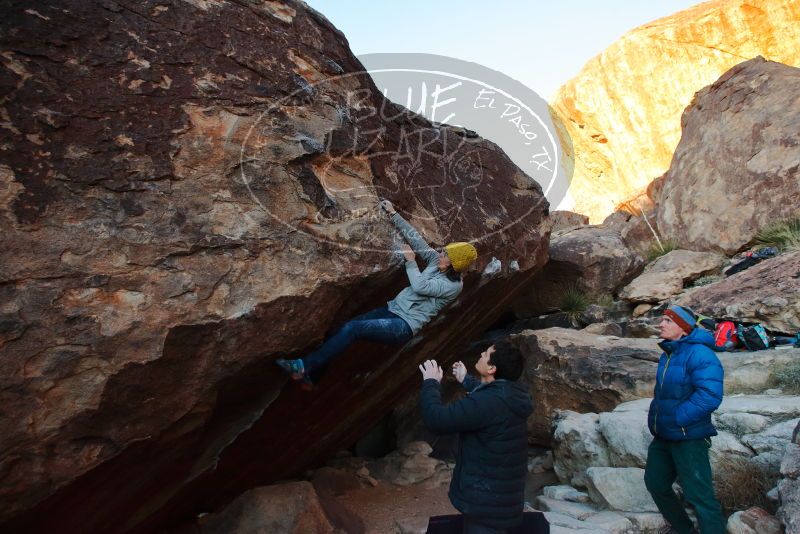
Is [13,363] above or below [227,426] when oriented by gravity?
above

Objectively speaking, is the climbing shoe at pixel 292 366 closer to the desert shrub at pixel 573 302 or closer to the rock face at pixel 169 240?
the rock face at pixel 169 240

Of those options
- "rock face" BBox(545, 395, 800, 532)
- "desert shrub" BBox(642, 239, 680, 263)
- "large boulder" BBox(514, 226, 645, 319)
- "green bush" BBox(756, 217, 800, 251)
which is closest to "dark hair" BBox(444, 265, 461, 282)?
"rock face" BBox(545, 395, 800, 532)

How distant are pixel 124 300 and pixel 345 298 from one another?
4.05 ft

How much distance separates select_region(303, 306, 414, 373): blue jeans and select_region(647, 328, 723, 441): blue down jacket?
1.55m

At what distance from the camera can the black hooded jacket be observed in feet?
7.85

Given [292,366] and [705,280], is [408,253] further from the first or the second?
[705,280]

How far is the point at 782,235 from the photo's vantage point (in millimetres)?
8484

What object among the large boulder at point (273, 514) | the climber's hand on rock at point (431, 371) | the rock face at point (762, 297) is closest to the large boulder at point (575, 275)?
the rock face at point (762, 297)

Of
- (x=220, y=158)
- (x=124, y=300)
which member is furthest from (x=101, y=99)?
(x=124, y=300)

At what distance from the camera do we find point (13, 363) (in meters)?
2.34

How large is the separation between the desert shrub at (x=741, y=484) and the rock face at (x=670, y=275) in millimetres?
5325

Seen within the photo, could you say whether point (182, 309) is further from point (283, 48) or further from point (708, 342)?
point (708, 342)

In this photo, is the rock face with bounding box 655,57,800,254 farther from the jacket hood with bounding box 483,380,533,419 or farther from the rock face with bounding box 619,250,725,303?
the jacket hood with bounding box 483,380,533,419

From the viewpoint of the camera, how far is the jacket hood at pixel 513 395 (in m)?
2.44
